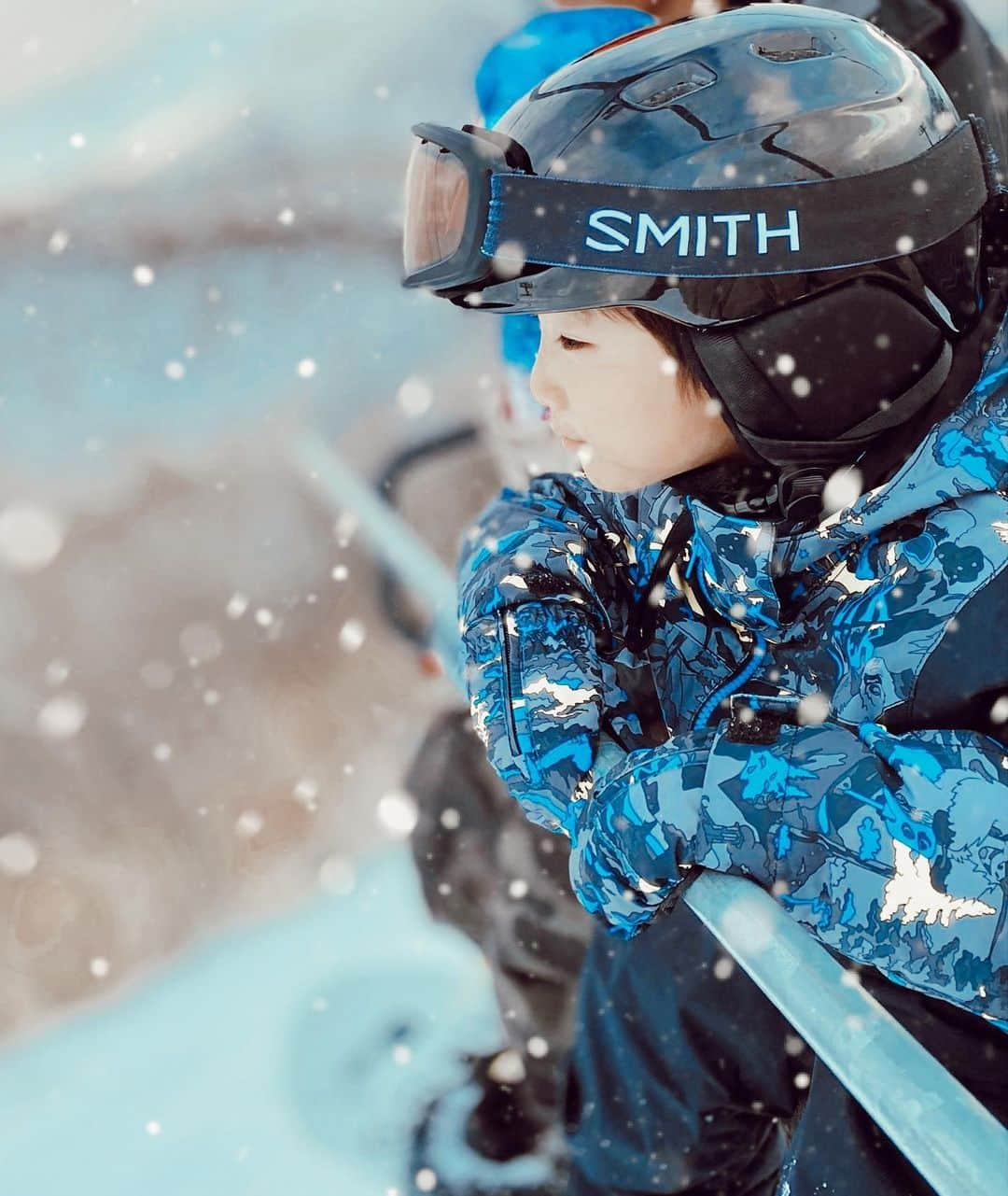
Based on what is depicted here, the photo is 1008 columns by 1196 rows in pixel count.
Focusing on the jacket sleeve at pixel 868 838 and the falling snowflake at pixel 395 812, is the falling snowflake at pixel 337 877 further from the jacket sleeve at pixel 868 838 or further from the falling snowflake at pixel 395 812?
the jacket sleeve at pixel 868 838

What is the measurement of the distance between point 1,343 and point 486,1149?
5.88ft

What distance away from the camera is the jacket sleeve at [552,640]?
945 mm

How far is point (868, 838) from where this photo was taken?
720mm

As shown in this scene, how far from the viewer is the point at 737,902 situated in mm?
748

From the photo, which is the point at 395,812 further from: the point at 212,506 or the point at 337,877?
the point at 212,506

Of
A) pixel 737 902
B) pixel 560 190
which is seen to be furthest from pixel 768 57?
pixel 737 902

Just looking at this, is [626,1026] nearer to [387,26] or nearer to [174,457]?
[174,457]

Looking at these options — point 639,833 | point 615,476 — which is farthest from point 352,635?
point 639,833

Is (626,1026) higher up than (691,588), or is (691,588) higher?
(691,588)

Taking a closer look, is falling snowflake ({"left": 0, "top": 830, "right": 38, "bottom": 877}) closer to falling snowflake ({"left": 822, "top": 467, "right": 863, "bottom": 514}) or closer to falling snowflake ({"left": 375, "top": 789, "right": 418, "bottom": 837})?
falling snowflake ({"left": 375, "top": 789, "right": 418, "bottom": 837})

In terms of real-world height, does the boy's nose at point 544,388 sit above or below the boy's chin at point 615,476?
above

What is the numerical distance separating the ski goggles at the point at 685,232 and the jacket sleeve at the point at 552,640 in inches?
10.4

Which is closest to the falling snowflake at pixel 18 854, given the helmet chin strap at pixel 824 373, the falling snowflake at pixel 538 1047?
the falling snowflake at pixel 538 1047

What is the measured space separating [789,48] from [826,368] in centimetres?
25
